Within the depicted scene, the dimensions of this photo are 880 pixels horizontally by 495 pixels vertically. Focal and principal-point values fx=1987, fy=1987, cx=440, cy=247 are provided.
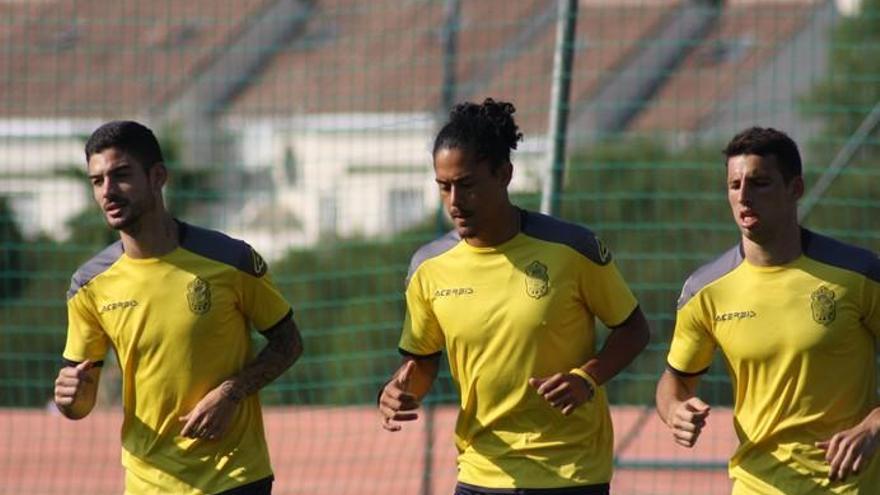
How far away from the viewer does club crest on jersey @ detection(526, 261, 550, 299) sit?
21.4 feet

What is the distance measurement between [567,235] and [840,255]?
920 mm

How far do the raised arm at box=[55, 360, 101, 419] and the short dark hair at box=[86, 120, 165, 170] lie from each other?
0.71m

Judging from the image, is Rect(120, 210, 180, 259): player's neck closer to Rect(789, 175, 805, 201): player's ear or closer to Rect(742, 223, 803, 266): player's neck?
Rect(742, 223, 803, 266): player's neck

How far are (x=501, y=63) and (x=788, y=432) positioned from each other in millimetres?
5535

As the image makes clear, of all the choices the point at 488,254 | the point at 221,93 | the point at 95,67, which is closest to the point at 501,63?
the point at 95,67

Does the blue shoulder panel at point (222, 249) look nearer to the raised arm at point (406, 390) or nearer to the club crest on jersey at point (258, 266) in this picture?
the club crest on jersey at point (258, 266)

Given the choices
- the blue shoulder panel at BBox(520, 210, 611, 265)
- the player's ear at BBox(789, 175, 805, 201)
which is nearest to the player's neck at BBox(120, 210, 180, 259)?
the blue shoulder panel at BBox(520, 210, 611, 265)

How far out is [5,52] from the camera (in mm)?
11242

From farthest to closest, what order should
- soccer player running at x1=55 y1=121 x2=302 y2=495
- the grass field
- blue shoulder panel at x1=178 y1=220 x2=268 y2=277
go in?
the grass field < blue shoulder panel at x1=178 y1=220 x2=268 y2=277 < soccer player running at x1=55 y1=121 x2=302 y2=495

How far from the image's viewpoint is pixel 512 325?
21.3 feet

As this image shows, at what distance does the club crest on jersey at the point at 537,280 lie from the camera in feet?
21.4

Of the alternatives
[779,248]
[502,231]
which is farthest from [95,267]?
[779,248]

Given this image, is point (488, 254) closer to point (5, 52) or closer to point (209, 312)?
point (209, 312)

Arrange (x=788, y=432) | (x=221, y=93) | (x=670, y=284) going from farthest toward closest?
(x=221, y=93), (x=670, y=284), (x=788, y=432)
